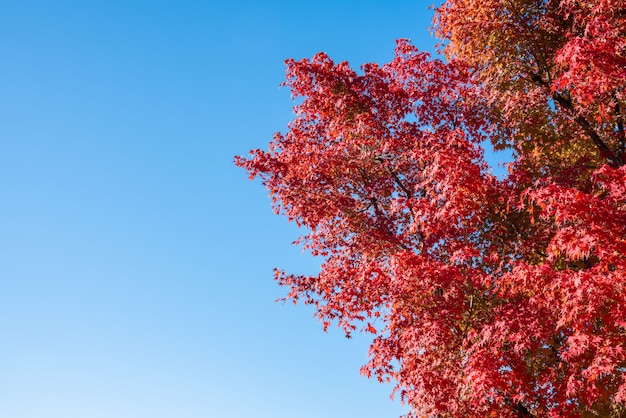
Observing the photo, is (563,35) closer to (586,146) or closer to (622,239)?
(586,146)

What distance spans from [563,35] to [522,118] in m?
1.97

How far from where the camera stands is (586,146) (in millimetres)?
12914

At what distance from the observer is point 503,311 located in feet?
33.4

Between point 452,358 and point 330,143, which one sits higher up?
point 330,143

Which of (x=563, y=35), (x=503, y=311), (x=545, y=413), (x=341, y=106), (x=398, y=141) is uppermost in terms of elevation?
(x=563, y=35)

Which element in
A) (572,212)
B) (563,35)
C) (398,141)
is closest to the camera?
(572,212)

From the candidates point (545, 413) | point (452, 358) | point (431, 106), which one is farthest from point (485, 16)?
point (545, 413)

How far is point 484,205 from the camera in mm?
11234

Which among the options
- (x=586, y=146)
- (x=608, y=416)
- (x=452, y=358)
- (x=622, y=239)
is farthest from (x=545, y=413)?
(x=586, y=146)

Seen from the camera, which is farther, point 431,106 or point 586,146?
point 431,106

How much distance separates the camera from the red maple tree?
8.75 metres

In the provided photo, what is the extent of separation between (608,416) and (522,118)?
21.3ft

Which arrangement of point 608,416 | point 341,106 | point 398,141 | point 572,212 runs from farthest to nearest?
point 341,106
point 398,141
point 608,416
point 572,212

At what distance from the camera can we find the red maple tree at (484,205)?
875 centimetres
